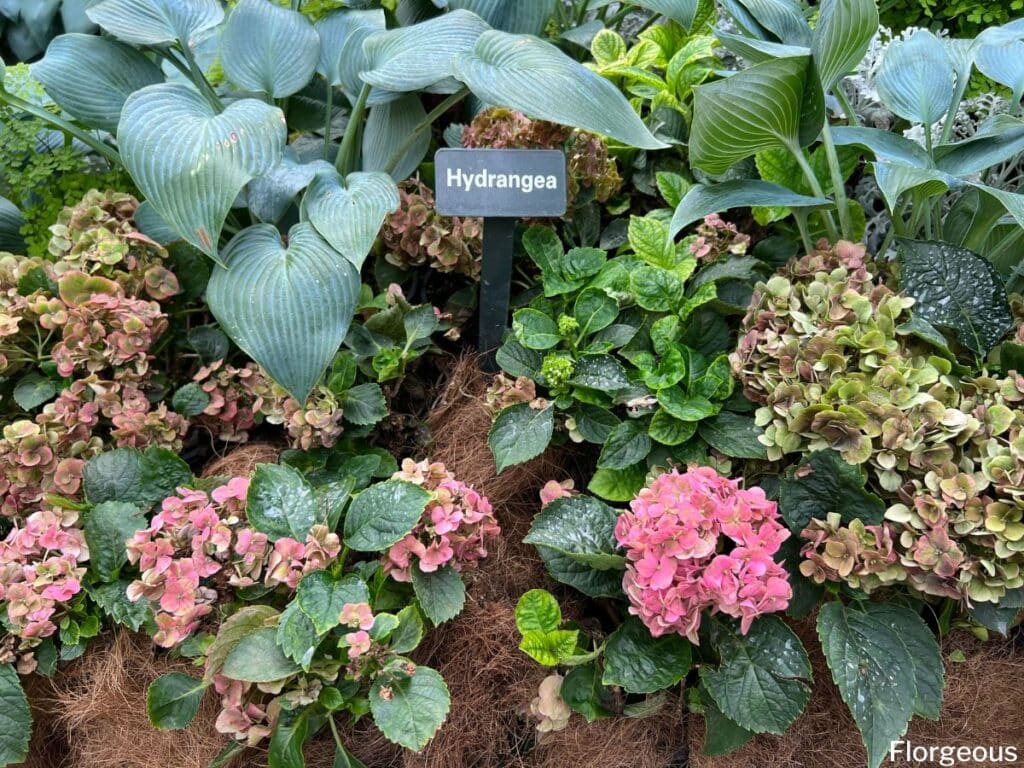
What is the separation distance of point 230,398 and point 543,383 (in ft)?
1.72

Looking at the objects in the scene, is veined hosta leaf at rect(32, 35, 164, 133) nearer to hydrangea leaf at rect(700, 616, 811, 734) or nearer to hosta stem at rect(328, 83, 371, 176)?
hosta stem at rect(328, 83, 371, 176)

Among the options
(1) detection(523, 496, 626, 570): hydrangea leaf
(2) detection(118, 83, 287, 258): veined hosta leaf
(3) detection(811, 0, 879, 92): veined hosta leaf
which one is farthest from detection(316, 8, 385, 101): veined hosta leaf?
(1) detection(523, 496, 626, 570): hydrangea leaf

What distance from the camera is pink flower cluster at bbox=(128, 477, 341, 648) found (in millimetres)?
921

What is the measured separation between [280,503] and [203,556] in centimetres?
11

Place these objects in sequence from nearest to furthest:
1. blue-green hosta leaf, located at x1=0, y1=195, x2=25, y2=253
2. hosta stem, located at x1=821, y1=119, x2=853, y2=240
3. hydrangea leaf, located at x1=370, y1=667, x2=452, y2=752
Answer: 1. hydrangea leaf, located at x1=370, y1=667, x2=452, y2=752
2. hosta stem, located at x1=821, y1=119, x2=853, y2=240
3. blue-green hosta leaf, located at x1=0, y1=195, x2=25, y2=253

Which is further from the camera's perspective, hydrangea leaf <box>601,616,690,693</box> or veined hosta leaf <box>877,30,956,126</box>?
veined hosta leaf <box>877,30,956,126</box>

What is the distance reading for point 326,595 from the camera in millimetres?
896

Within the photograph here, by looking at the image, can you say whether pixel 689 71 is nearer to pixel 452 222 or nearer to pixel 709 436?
pixel 452 222

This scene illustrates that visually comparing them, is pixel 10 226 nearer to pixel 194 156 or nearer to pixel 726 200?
pixel 194 156

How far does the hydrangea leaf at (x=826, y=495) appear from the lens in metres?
0.93

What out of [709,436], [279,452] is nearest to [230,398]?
[279,452]

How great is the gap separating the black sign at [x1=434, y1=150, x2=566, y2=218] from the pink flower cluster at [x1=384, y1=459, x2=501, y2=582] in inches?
15.9

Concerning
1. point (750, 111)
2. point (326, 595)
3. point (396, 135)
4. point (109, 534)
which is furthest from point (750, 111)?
point (109, 534)

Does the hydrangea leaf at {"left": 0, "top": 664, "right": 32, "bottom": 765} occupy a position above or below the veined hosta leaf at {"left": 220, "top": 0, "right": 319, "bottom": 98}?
below
